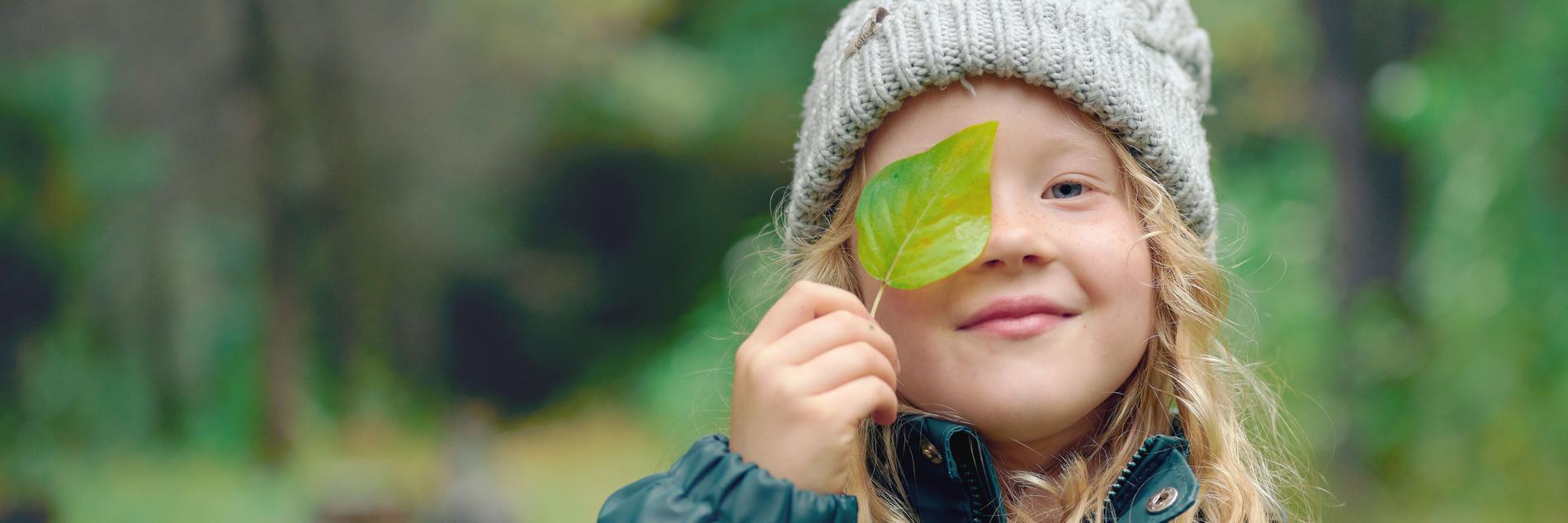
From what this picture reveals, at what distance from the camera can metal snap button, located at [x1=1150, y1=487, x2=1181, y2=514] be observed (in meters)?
0.95

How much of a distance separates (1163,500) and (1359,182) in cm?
199

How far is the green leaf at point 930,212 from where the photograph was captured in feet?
3.01

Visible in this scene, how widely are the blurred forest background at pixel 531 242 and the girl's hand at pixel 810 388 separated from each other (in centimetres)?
149

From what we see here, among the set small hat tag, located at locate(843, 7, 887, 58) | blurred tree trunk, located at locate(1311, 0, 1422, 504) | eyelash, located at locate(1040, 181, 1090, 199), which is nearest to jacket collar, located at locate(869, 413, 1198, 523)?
eyelash, located at locate(1040, 181, 1090, 199)

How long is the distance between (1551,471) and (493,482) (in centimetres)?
249

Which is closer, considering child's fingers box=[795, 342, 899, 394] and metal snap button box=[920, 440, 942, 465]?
child's fingers box=[795, 342, 899, 394]

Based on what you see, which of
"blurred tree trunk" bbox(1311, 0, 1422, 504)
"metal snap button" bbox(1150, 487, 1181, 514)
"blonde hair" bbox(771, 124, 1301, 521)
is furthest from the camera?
"blurred tree trunk" bbox(1311, 0, 1422, 504)

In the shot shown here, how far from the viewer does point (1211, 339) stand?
118cm

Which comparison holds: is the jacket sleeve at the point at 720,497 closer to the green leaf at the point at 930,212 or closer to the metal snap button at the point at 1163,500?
the green leaf at the point at 930,212

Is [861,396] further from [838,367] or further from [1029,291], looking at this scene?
[1029,291]

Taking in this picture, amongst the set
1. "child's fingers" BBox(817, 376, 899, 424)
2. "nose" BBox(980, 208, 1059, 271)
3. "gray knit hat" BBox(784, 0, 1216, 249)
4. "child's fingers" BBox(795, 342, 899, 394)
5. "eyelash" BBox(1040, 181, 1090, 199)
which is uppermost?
"gray knit hat" BBox(784, 0, 1216, 249)

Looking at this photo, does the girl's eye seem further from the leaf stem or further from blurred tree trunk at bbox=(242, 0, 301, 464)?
blurred tree trunk at bbox=(242, 0, 301, 464)

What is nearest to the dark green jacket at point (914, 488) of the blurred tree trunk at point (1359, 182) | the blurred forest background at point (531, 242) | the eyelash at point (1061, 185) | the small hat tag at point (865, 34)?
the eyelash at point (1061, 185)

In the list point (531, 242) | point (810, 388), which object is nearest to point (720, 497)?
point (810, 388)
